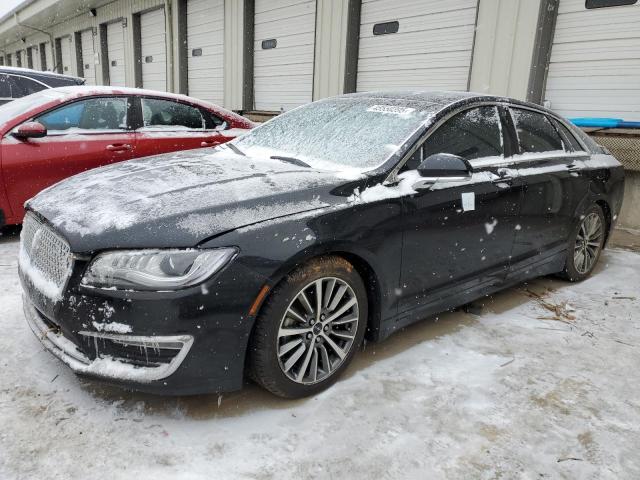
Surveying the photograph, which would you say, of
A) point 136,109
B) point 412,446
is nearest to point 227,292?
point 412,446

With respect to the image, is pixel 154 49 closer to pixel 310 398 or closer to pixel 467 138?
pixel 467 138

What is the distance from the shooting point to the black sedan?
1994 millimetres

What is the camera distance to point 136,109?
512cm

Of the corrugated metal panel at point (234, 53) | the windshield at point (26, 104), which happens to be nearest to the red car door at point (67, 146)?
the windshield at point (26, 104)

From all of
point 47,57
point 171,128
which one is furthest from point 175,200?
point 47,57

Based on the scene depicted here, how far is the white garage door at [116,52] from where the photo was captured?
55.3ft

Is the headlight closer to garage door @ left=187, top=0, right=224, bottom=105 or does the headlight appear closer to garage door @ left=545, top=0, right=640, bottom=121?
garage door @ left=545, top=0, right=640, bottom=121

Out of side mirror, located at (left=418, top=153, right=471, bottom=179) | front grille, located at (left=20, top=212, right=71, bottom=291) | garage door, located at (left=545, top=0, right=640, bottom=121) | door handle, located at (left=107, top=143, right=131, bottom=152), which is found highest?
garage door, located at (left=545, top=0, right=640, bottom=121)

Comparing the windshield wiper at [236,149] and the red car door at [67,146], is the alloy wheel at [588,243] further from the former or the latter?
the red car door at [67,146]

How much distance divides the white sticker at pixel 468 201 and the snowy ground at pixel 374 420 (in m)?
0.84

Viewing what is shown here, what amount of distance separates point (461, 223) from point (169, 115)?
367 cm

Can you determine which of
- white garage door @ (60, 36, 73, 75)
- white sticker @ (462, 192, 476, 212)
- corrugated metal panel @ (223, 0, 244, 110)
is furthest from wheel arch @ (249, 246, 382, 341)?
white garage door @ (60, 36, 73, 75)

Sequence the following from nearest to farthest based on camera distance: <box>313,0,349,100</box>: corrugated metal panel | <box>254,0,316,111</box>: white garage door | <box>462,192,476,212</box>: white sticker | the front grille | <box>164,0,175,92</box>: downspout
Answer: the front grille < <box>462,192,476,212</box>: white sticker < <box>313,0,349,100</box>: corrugated metal panel < <box>254,0,316,111</box>: white garage door < <box>164,0,175,92</box>: downspout

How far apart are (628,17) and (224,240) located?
20.5 ft
